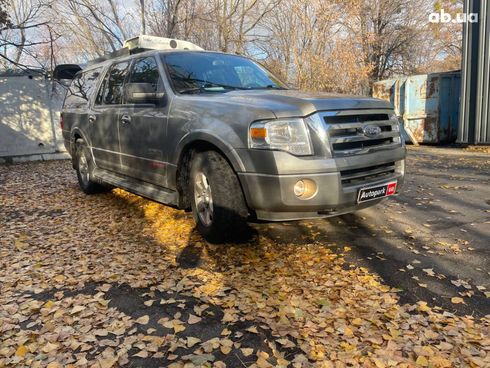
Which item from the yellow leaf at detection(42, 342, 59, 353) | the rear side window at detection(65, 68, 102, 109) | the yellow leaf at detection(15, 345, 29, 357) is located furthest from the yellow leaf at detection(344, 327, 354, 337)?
the rear side window at detection(65, 68, 102, 109)

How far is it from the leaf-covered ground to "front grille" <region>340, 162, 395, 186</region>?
0.74 metres

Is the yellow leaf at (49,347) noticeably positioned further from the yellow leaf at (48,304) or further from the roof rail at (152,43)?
the roof rail at (152,43)

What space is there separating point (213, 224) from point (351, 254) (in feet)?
4.39

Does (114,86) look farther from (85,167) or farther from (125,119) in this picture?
(85,167)

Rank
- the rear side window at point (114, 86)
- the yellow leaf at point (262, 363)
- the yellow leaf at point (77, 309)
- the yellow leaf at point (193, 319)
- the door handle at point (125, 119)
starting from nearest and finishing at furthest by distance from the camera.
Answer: the yellow leaf at point (262, 363), the yellow leaf at point (193, 319), the yellow leaf at point (77, 309), the door handle at point (125, 119), the rear side window at point (114, 86)

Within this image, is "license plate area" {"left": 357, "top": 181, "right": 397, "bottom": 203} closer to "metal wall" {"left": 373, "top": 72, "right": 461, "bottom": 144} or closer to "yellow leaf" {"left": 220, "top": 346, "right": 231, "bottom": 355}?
"yellow leaf" {"left": 220, "top": 346, "right": 231, "bottom": 355}

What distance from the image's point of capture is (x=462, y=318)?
8.72 feet

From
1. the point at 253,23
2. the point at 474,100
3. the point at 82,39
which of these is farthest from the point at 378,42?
the point at 82,39

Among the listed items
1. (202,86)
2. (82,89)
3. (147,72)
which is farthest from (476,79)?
(82,89)

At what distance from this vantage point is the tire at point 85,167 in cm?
642

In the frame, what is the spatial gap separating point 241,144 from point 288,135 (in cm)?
41

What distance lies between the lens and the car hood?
11.0ft

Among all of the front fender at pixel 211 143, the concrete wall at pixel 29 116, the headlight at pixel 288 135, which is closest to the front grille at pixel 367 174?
the headlight at pixel 288 135

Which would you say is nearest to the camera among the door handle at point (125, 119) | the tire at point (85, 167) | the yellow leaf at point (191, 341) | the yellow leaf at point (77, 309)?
the yellow leaf at point (191, 341)
